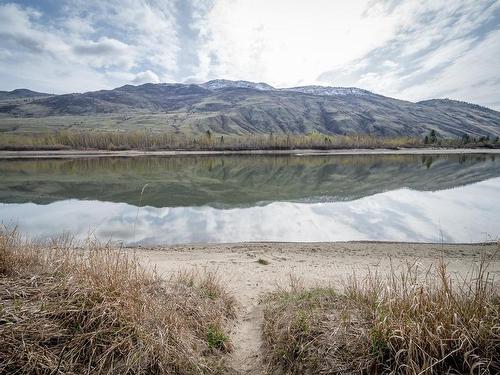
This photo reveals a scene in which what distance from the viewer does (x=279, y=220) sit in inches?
843

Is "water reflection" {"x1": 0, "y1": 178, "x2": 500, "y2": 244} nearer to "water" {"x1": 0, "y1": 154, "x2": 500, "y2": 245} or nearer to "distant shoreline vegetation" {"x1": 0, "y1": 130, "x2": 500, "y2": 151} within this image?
"water" {"x1": 0, "y1": 154, "x2": 500, "y2": 245}

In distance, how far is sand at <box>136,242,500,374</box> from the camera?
344 inches

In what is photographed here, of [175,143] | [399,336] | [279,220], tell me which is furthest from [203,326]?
[175,143]

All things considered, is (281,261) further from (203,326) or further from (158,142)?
(158,142)

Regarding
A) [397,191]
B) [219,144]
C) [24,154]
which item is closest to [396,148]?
[219,144]

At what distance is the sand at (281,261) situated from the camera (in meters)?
8.73

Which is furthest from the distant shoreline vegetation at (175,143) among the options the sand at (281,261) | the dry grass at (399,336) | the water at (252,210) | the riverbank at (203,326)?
the dry grass at (399,336)

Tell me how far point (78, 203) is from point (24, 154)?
2827 inches

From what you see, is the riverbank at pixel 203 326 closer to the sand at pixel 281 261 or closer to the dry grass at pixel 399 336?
the dry grass at pixel 399 336

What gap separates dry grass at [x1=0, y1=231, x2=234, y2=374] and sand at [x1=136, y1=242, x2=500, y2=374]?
1.75m

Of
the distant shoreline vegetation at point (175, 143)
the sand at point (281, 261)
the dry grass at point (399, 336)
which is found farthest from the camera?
the distant shoreline vegetation at point (175, 143)

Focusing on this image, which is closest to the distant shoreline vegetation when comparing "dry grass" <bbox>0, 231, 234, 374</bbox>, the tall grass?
the tall grass

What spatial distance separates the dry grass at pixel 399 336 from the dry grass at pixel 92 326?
1388 mm

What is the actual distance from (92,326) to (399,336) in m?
4.17
